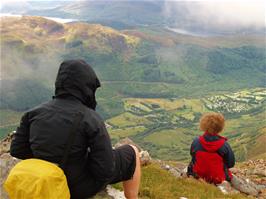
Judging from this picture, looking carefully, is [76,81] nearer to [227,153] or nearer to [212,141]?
[212,141]

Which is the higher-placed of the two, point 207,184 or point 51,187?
point 51,187

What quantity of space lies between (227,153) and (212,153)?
639mm

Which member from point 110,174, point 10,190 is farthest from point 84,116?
point 10,190

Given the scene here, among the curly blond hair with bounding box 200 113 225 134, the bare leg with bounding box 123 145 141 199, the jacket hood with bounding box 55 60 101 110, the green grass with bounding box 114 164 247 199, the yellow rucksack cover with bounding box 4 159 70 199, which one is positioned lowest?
the green grass with bounding box 114 164 247 199

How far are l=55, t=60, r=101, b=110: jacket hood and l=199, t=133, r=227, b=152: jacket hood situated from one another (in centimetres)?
916

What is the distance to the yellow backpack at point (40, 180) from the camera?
7414 millimetres

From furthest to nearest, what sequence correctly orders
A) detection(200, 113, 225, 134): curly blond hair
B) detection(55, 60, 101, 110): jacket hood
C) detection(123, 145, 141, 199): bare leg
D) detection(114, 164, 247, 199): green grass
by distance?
detection(200, 113, 225, 134): curly blond hair < detection(114, 164, 247, 199): green grass < detection(123, 145, 141, 199): bare leg < detection(55, 60, 101, 110): jacket hood

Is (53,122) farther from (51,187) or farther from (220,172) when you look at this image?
(220,172)

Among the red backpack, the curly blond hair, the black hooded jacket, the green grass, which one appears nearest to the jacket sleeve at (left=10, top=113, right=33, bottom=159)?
the black hooded jacket

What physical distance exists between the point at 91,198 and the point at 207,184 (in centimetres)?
778

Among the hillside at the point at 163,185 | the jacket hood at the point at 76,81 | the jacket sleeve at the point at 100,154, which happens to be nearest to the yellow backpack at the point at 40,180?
the jacket sleeve at the point at 100,154

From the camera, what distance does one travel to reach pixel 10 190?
7691mm

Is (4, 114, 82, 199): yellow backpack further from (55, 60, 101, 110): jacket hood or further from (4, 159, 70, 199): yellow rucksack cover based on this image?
(55, 60, 101, 110): jacket hood

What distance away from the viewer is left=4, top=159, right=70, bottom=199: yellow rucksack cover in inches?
292
